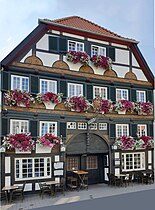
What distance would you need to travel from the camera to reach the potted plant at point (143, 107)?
1202 cm

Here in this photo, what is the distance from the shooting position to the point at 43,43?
10211 millimetres

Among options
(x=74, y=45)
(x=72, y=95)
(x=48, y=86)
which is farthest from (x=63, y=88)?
(x=74, y=45)

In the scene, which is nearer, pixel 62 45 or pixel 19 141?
pixel 19 141

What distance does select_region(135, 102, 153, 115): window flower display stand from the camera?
39.4 feet

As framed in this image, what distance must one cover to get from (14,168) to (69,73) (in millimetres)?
4711

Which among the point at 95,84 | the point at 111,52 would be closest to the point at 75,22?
the point at 111,52

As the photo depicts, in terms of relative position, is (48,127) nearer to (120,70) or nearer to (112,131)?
(112,131)

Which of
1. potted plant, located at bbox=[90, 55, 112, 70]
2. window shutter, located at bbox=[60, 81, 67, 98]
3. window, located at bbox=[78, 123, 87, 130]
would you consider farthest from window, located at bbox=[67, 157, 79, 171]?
potted plant, located at bbox=[90, 55, 112, 70]

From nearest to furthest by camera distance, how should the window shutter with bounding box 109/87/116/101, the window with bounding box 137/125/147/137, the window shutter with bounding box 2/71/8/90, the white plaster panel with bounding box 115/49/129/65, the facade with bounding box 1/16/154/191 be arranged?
the window shutter with bounding box 2/71/8/90, the facade with bounding box 1/16/154/191, the window shutter with bounding box 109/87/116/101, the white plaster panel with bounding box 115/49/129/65, the window with bounding box 137/125/147/137

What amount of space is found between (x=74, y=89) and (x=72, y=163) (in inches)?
138

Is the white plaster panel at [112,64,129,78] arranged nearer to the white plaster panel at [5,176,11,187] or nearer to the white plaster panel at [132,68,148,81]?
the white plaster panel at [132,68,148,81]

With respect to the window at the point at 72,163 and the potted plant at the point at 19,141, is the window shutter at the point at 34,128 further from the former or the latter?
the window at the point at 72,163

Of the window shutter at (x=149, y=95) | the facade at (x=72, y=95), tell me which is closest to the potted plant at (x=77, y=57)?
the facade at (x=72, y=95)

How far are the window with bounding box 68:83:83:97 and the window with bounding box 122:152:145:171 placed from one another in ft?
12.8
